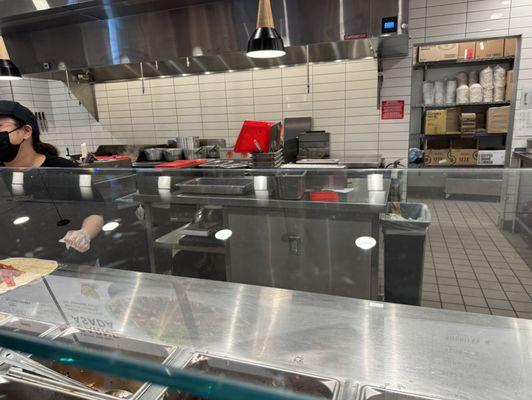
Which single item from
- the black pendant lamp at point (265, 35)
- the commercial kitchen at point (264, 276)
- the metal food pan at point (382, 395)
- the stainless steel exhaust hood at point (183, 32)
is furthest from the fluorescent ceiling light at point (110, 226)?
the stainless steel exhaust hood at point (183, 32)

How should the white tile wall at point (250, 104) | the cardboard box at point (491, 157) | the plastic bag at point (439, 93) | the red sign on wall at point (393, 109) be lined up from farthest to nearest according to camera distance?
1. the plastic bag at point (439, 93)
2. the cardboard box at point (491, 157)
3. the white tile wall at point (250, 104)
4. the red sign on wall at point (393, 109)

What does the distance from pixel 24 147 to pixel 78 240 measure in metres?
0.79

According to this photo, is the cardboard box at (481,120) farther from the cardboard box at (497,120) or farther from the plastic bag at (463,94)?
the plastic bag at (463,94)

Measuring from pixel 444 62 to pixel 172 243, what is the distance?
4997 mm

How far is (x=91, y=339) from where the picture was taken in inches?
28.9

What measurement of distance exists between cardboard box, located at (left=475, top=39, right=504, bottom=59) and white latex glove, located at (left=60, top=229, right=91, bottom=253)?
5046mm

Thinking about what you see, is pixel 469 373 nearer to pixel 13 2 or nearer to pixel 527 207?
pixel 527 207

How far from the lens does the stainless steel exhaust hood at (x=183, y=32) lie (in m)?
3.17

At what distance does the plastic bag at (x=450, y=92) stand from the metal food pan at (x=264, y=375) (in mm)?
5047

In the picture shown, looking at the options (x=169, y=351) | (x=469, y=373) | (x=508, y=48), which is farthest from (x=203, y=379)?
(x=508, y=48)

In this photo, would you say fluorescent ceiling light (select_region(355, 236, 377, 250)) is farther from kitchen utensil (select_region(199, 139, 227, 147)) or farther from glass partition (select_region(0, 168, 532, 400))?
kitchen utensil (select_region(199, 139, 227, 147))

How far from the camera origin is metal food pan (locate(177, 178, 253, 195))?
53.1 inches

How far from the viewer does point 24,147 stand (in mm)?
1811

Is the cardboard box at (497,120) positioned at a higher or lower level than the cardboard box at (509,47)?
lower
